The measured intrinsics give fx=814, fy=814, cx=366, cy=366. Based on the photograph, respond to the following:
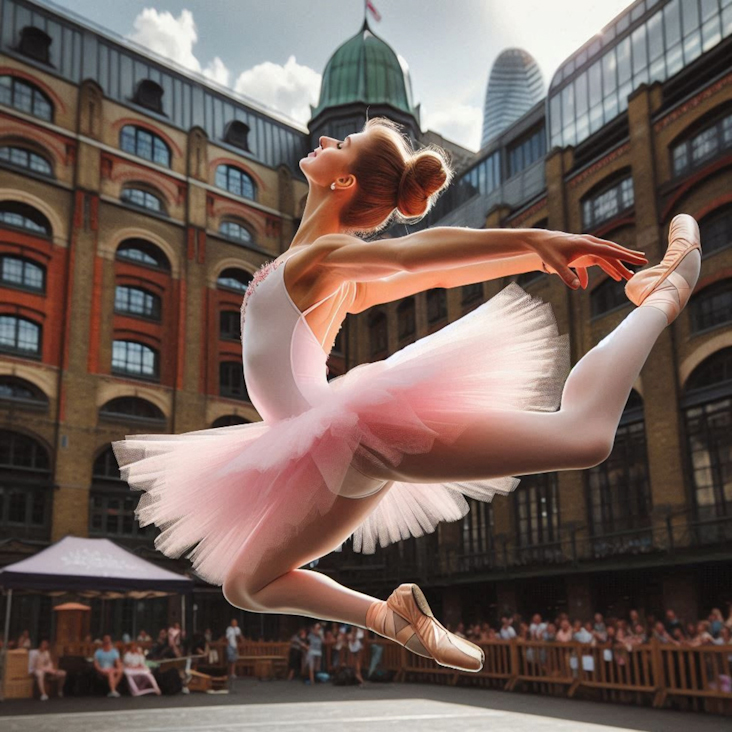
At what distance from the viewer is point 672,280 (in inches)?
97.0

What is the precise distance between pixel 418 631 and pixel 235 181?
34562 mm

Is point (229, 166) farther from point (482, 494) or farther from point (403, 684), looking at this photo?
point (482, 494)

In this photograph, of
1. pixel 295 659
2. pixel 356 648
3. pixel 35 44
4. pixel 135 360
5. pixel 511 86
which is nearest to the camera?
pixel 356 648

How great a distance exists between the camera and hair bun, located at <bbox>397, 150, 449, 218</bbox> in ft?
8.74

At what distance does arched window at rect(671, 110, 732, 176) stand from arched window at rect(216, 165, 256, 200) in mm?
18859

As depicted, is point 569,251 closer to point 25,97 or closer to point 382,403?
point 382,403

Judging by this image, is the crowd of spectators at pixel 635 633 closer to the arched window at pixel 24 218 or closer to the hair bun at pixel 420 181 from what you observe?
the hair bun at pixel 420 181

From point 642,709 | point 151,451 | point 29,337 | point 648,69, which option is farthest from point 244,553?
point 29,337

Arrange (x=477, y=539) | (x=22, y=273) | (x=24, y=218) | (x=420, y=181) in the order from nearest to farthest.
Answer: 1. (x=420, y=181)
2. (x=477, y=539)
3. (x=22, y=273)
4. (x=24, y=218)

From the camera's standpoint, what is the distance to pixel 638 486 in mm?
21547

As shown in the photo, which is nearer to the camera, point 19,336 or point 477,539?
point 19,336

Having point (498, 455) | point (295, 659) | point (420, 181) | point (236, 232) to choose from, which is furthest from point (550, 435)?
point (236, 232)

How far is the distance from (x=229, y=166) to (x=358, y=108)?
6747 millimetres

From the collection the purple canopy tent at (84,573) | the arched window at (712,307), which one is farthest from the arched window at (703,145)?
the purple canopy tent at (84,573)
